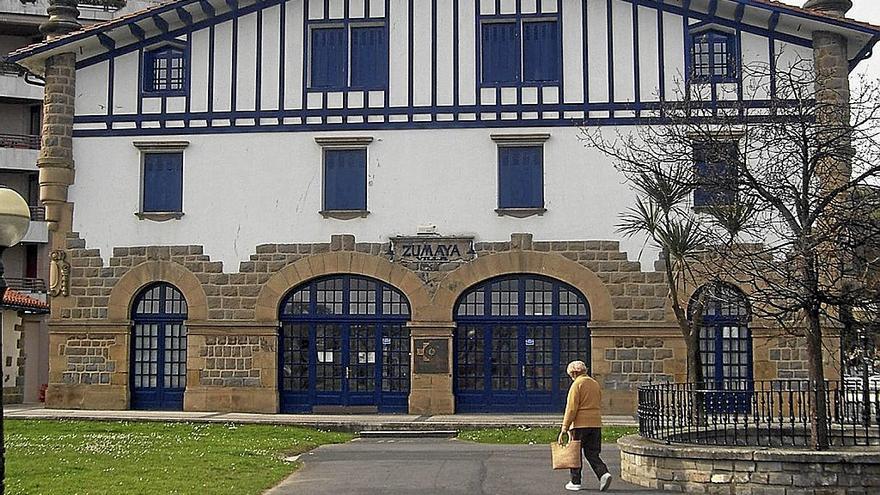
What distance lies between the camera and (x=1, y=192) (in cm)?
1005

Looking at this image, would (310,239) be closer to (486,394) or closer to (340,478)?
(486,394)

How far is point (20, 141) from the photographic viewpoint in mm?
42250

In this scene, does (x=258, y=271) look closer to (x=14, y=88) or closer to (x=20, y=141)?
(x=20, y=141)

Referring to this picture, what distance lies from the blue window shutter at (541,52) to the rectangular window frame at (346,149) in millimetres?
3602

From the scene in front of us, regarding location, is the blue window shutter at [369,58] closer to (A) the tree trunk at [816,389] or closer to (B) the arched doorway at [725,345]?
(B) the arched doorway at [725,345]

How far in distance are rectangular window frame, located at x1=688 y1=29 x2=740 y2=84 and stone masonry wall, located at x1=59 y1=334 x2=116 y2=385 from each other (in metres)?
13.2

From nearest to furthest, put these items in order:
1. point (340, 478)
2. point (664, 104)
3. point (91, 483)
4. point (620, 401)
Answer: point (91, 483), point (340, 478), point (664, 104), point (620, 401)

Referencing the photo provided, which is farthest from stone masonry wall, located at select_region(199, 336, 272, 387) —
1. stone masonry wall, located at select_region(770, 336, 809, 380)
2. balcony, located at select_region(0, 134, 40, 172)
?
balcony, located at select_region(0, 134, 40, 172)

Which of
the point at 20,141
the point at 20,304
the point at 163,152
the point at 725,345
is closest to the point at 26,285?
the point at 20,141

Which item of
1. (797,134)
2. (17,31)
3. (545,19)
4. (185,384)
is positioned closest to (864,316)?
(797,134)

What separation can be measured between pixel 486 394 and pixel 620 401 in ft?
8.97

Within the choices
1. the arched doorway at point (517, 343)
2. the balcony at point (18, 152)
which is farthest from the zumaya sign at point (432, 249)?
the balcony at point (18, 152)

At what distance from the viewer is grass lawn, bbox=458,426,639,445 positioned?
19.2m

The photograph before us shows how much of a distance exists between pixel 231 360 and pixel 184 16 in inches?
286
